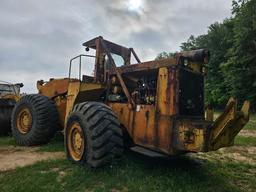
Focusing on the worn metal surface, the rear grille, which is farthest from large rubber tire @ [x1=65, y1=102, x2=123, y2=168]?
the rear grille

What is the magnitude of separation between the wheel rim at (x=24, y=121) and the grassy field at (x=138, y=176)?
2.46m

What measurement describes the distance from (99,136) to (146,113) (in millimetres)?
980

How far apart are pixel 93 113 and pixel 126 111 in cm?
87

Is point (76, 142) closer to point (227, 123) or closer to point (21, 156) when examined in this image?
point (21, 156)

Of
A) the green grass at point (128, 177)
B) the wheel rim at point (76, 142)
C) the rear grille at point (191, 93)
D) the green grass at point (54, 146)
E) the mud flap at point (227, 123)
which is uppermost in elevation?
the rear grille at point (191, 93)

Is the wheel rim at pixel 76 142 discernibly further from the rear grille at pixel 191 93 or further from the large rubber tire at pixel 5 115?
the large rubber tire at pixel 5 115

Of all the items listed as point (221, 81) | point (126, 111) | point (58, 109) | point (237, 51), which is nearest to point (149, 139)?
point (126, 111)

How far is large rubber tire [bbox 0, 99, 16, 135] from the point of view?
10.3 m

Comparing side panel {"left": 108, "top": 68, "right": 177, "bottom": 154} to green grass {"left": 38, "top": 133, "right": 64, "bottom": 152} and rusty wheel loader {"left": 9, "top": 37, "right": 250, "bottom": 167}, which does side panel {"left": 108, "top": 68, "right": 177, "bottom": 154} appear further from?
green grass {"left": 38, "top": 133, "right": 64, "bottom": 152}

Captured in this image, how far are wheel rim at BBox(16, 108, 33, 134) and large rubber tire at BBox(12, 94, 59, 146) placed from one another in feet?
0.31

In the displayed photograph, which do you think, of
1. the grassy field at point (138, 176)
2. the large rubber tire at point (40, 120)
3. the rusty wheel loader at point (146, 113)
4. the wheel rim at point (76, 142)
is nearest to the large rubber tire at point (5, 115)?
the large rubber tire at point (40, 120)

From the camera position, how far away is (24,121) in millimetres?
8758

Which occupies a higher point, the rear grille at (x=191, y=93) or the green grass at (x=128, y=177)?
the rear grille at (x=191, y=93)

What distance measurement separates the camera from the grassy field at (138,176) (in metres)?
5.01
